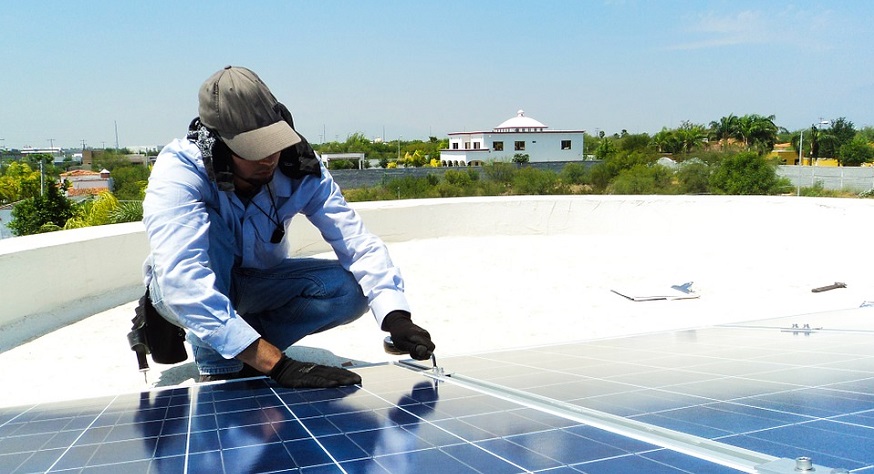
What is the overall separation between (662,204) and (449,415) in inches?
407

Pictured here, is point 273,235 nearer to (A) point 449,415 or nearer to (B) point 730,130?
(A) point 449,415

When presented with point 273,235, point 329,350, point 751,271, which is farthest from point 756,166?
point 273,235

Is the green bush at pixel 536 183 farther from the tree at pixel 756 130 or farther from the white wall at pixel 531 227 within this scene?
the tree at pixel 756 130

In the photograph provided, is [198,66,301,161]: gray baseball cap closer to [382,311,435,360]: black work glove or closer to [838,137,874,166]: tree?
[382,311,435,360]: black work glove

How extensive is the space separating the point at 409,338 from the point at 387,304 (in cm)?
24

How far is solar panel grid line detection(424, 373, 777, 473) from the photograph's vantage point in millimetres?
1532

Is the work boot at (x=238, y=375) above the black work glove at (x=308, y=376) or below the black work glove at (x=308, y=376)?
below

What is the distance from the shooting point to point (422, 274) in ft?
27.3

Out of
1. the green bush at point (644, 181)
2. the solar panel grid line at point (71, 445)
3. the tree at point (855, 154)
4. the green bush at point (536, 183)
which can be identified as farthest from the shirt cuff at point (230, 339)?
the tree at point (855, 154)

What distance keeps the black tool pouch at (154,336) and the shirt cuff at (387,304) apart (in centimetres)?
122

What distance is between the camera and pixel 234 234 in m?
3.45

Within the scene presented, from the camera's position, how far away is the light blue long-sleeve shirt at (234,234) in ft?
8.96

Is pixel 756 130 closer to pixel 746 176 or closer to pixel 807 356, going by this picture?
pixel 746 176

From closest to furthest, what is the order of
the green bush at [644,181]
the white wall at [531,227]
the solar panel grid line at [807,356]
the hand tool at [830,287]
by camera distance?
the solar panel grid line at [807,356], the white wall at [531,227], the hand tool at [830,287], the green bush at [644,181]
